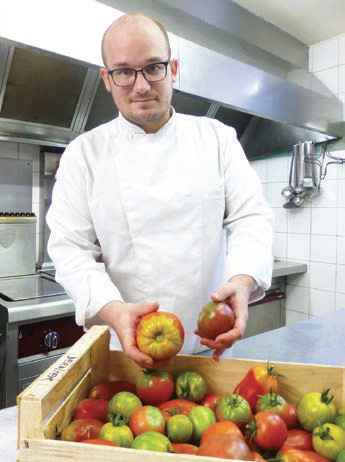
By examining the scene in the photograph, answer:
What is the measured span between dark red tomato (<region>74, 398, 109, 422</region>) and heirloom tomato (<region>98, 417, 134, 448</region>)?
0.18 ft

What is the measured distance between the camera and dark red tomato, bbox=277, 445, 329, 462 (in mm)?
462

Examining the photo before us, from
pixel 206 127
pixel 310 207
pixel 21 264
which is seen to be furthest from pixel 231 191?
pixel 310 207

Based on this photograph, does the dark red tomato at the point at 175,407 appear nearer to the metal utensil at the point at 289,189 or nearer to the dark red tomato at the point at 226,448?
the dark red tomato at the point at 226,448

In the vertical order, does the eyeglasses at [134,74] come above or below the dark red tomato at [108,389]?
above

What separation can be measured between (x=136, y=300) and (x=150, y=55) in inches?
22.8

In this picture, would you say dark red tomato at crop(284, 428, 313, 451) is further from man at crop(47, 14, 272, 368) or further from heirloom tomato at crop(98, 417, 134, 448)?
man at crop(47, 14, 272, 368)

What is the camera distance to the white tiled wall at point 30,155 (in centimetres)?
207

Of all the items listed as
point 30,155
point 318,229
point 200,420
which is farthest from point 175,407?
point 318,229

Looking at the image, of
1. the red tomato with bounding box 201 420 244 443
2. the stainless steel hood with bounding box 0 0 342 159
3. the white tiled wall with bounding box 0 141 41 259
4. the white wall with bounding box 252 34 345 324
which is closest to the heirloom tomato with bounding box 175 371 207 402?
the red tomato with bounding box 201 420 244 443

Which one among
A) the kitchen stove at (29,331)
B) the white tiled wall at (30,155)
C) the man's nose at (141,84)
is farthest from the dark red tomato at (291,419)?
the white tiled wall at (30,155)

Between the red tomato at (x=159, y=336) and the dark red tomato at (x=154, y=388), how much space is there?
0.03m

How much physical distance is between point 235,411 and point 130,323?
228 millimetres

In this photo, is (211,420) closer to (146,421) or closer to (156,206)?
(146,421)

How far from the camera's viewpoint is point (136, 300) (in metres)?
0.99
